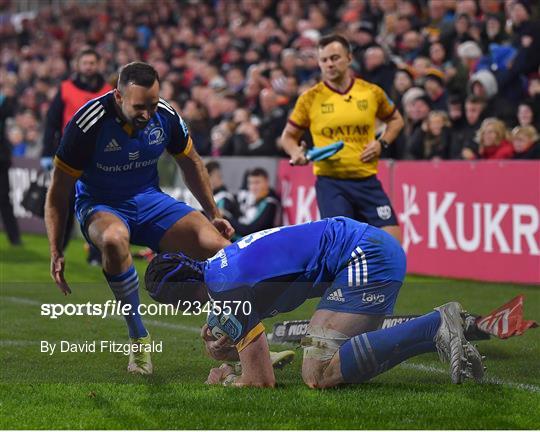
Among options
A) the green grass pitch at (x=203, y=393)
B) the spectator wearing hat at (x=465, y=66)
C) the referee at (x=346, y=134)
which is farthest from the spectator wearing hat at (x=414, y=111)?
the green grass pitch at (x=203, y=393)

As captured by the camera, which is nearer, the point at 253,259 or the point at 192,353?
the point at 253,259

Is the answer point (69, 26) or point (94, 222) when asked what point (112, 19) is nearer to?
point (69, 26)

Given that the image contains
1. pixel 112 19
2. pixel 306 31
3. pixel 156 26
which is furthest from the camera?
pixel 112 19

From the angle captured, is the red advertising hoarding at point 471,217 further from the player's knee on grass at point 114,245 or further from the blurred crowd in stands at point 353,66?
the player's knee on grass at point 114,245

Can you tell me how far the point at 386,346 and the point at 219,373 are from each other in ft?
3.38

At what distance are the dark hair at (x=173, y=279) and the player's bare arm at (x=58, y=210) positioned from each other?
4.31 feet

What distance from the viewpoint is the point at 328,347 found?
6.35m

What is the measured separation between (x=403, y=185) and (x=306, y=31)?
20.8 feet

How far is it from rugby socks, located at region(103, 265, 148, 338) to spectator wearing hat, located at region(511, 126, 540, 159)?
6258mm

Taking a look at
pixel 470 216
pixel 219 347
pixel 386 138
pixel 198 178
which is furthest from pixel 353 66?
pixel 219 347

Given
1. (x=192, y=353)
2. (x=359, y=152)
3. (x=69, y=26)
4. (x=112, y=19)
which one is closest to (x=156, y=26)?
(x=112, y=19)

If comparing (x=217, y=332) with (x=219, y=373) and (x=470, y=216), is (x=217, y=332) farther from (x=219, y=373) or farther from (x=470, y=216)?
(x=470, y=216)

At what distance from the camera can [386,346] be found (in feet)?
20.2

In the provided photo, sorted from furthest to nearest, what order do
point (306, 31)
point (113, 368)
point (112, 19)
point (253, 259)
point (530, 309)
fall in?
point (112, 19), point (306, 31), point (530, 309), point (113, 368), point (253, 259)
